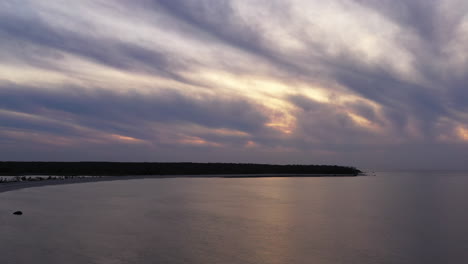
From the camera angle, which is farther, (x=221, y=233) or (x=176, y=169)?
(x=176, y=169)

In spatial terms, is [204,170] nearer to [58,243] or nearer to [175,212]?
[175,212]

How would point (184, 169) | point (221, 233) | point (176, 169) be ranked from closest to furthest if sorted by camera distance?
point (221, 233)
point (176, 169)
point (184, 169)

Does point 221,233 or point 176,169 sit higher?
point 176,169

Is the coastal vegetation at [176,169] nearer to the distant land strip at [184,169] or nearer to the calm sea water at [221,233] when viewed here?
the distant land strip at [184,169]

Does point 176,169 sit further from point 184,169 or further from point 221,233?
point 221,233

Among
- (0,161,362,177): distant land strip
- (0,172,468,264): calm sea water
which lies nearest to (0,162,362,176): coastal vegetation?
(0,161,362,177): distant land strip

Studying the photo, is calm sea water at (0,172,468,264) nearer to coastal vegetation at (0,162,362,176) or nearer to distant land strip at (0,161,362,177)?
coastal vegetation at (0,162,362,176)

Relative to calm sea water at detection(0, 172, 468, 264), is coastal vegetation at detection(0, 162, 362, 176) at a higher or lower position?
higher

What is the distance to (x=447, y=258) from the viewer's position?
17.2 m

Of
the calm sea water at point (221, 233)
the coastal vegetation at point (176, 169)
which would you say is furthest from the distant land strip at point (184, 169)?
the calm sea water at point (221, 233)

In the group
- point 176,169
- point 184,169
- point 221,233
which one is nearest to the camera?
point 221,233

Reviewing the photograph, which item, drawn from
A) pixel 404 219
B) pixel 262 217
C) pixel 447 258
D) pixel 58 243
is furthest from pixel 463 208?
pixel 58 243

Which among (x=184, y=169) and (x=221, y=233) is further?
(x=184, y=169)

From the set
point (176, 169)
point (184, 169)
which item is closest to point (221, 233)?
point (176, 169)
